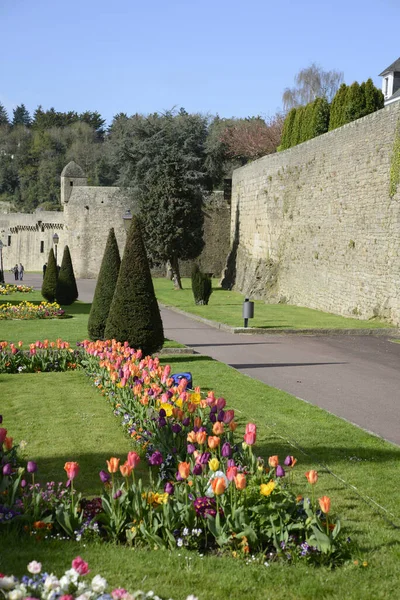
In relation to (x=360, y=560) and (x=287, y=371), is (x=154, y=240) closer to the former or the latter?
(x=287, y=371)

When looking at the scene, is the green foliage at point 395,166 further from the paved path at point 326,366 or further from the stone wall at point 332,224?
the paved path at point 326,366

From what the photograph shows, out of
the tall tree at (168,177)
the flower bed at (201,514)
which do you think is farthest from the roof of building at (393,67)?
the flower bed at (201,514)

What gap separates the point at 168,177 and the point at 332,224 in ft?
49.1

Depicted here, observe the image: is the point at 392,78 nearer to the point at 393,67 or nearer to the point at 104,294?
the point at 393,67

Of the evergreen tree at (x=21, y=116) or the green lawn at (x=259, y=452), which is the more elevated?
the evergreen tree at (x=21, y=116)

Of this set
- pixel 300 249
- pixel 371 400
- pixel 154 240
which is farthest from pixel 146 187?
pixel 371 400

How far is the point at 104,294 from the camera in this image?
1424 cm

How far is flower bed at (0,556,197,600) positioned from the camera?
3.24 meters

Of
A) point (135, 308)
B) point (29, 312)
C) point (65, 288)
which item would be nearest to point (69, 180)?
point (65, 288)

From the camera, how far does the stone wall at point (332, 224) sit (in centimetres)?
1923

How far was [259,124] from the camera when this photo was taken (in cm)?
5781

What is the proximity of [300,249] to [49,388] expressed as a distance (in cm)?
1682

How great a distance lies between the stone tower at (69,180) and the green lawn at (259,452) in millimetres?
40368

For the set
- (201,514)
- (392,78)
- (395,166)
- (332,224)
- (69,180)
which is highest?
(392,78)
